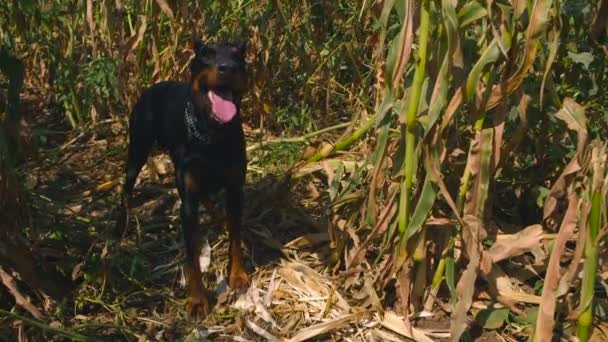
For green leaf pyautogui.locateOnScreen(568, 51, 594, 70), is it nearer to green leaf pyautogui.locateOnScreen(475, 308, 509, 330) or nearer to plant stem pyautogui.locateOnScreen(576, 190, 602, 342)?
plant stem pyautogui.locateOnScreen(576, 190, 602, 342)

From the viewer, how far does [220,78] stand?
3.34 meters

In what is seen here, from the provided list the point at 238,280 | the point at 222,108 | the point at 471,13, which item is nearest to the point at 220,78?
the point at 222,108

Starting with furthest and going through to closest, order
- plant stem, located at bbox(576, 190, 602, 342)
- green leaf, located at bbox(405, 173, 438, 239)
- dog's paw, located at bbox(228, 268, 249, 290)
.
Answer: dog's paw, located at bbox(228, 268, 249, 290) < green leaf, located at bbox(405, 173, 438, 239) < plant stem, located at bbox(576, 190, 602, 342)

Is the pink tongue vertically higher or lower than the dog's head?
lower

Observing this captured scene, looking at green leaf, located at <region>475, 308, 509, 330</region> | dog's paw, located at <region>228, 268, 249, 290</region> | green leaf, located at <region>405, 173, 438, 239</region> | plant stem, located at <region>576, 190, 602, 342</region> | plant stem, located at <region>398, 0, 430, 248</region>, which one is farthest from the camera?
dog's paw, located at <region>228, 268, 249, 290</region>

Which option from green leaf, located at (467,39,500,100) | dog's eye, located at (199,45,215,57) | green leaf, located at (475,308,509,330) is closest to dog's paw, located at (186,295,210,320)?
dog's eye, located at (199,45,215,57)

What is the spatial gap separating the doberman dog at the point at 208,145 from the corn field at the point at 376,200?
0.21 meters

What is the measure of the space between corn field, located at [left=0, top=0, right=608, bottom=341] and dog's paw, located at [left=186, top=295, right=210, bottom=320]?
35 millimetres

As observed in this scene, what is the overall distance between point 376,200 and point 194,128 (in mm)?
972

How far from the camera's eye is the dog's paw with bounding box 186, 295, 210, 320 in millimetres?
3494

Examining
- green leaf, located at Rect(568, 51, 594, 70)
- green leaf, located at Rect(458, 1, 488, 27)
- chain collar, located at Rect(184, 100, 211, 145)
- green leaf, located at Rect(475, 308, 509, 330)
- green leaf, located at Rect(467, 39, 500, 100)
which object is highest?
green leaf, located at Rect(458, 1, 488, 27)

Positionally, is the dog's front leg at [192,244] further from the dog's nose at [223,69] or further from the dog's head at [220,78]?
the dog's nose at [223,69]

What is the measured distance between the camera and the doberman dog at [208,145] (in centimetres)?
344

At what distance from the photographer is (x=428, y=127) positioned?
2.87m
